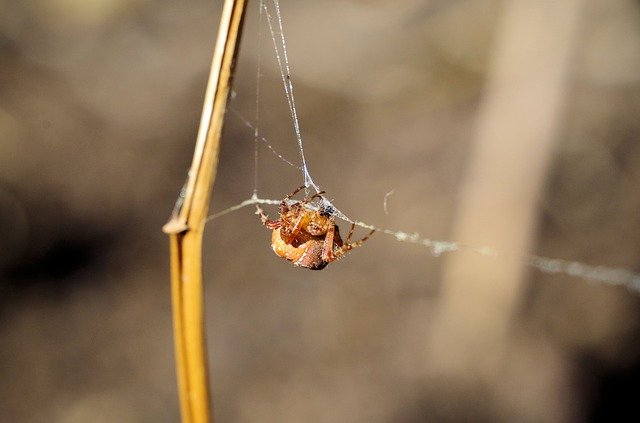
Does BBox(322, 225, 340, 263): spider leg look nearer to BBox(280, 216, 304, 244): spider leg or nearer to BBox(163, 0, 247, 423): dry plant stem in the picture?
BBox(280, 216, 304, 244): spider leg

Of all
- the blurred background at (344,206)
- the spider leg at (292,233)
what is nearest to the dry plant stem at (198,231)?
the spider leg at (292,233)

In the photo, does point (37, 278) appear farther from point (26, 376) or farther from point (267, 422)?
point (267, 422)

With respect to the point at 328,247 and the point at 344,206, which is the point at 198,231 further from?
the point at 344,206

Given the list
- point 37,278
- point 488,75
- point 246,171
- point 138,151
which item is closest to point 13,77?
point 138,151

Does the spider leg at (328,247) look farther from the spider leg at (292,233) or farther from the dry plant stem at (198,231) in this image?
the dry plant stem at (198,231)

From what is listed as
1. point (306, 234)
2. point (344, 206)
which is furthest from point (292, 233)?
point (344, 206)
